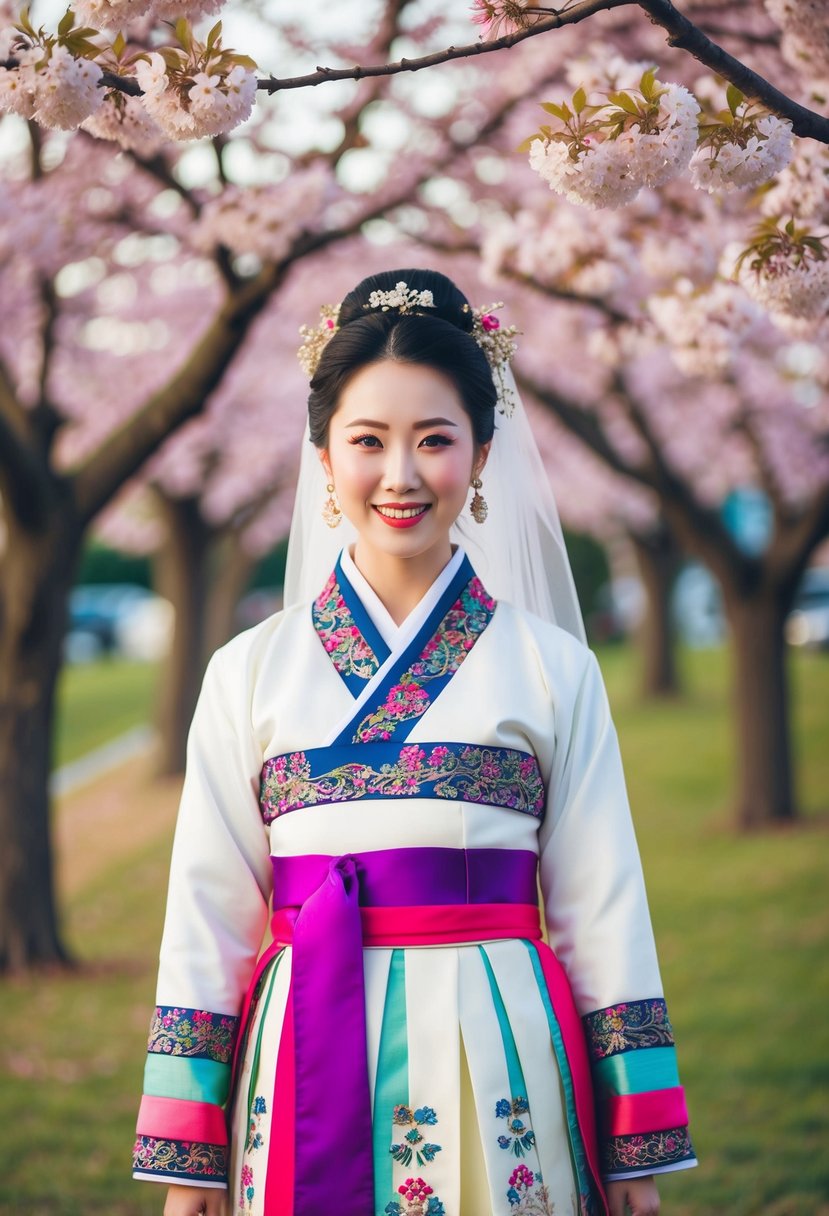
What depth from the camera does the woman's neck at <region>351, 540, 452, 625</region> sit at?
7.31ft

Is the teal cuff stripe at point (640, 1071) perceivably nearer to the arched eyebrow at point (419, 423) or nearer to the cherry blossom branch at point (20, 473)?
the arched eyebrow at point (419, 423)

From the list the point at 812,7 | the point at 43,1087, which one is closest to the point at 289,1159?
the point at 812,7

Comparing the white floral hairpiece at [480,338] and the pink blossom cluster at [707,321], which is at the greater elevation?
the pink blossom cluster at [707,321]

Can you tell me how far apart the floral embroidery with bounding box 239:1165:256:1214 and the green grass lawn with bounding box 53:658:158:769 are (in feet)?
38.4

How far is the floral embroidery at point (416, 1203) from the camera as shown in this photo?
75.0 inches

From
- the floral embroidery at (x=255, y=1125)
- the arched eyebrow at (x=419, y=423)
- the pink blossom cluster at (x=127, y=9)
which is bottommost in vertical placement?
the floral embroidery at (x=255, y=1125)

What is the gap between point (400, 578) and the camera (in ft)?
7.33

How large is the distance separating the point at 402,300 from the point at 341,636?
23.2 inches

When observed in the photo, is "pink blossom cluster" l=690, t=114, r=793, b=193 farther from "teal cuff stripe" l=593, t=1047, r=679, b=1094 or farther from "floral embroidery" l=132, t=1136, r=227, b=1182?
"floral embroidery" l=132, t=1136, r=227, b=1182

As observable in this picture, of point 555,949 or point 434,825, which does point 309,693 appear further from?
point 555,949

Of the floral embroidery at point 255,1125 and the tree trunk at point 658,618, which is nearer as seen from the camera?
the floral embroidery at point 255,1125

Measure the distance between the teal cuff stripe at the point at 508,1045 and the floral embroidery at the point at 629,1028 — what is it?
156 mm

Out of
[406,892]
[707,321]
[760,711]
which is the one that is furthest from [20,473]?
[760,711]

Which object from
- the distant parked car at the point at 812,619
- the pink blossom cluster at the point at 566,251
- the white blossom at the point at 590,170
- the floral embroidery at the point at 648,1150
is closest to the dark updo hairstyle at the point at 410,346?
the white blossom at the point at 590,170
